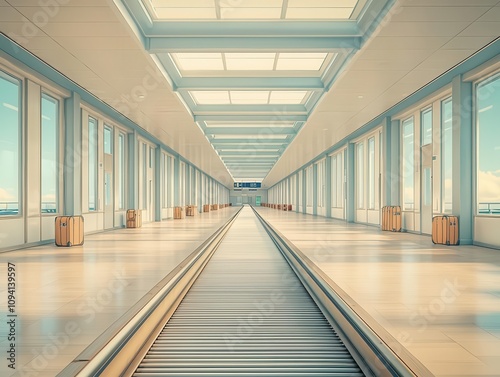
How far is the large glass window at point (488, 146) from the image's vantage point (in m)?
12.6

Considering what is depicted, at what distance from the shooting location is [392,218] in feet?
63.3

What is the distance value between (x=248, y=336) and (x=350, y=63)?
8896 millimetres

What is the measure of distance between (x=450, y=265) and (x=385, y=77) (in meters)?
6.05

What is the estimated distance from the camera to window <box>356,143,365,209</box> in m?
26.5

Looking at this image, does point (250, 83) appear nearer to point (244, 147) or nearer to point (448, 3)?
point (448, 3)

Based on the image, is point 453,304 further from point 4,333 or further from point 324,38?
point 324,38

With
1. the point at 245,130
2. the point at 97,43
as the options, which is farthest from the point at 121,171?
the point at 97,43

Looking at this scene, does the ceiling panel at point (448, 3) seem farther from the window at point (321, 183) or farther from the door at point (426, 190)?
the window at point (321, 183)

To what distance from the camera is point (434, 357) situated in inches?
140

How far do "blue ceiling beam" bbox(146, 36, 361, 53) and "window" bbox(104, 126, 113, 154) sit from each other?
10329 mm

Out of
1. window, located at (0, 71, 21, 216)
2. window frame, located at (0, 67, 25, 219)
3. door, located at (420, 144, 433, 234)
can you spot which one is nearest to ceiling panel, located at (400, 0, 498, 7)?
door, located at (420, 144, 433, 234)

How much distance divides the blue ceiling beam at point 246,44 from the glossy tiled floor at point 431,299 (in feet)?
16.1

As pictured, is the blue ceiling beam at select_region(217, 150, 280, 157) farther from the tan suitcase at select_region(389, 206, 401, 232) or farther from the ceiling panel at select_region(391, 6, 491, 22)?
the ceiling panel at select_region(391, 6, 491, 22)

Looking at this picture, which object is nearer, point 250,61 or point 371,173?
point 250,61
